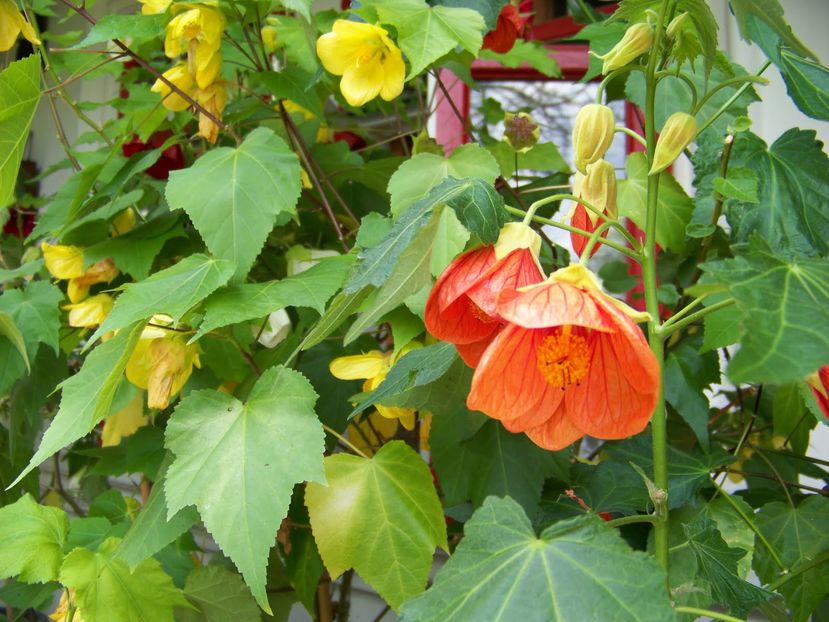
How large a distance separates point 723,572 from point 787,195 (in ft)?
0.96

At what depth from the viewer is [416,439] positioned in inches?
35.4

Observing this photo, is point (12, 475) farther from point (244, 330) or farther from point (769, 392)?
point (769, 392)

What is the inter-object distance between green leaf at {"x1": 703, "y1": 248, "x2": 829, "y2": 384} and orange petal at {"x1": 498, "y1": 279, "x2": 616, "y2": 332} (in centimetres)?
5

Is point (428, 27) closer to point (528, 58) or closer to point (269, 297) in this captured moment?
point (269, 297)

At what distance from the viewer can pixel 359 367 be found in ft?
2.05

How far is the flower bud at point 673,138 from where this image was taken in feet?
1.43

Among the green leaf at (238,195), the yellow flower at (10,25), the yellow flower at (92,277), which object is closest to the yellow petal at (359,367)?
the green leaf at (238,195)

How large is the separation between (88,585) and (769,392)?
2.22ft

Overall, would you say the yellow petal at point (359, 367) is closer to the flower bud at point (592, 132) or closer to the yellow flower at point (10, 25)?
the flower bud at point (592, 132)

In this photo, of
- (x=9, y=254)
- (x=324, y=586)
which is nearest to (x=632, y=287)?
(x=324, y=586)

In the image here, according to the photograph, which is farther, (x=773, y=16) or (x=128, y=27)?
(x=128, y=27)

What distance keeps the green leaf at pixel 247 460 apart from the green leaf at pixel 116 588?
169 mm

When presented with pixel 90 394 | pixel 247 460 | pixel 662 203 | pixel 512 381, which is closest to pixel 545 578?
pixel 512 381

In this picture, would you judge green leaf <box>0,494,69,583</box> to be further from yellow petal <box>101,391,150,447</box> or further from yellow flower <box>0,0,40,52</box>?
yellow flower <box>0,0,40,52</box>
